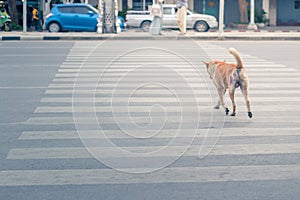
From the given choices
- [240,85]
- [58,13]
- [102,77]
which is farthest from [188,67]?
[58,13]

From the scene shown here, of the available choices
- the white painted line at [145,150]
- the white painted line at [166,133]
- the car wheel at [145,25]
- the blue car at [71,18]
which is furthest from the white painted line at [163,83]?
the car wheel at [145,25]

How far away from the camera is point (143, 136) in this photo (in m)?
8.90

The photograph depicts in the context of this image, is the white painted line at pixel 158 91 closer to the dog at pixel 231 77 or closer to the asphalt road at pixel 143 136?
the asphalt road at pixel 143 136

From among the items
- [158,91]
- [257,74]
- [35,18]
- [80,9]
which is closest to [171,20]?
[80,9]

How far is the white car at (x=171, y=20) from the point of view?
A: 38562 millimetres

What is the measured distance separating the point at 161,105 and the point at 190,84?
292 cm

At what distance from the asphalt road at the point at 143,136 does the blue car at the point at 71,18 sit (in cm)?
1909

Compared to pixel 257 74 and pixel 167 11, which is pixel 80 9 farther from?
pixel 257 74

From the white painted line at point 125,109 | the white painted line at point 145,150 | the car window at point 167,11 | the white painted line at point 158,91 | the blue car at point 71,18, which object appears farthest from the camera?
the car window at point 167,11

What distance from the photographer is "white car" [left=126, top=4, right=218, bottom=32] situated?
38562 millimetres

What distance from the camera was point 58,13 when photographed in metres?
35.6

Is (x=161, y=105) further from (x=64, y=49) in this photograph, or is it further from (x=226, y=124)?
(x=64, y=49)

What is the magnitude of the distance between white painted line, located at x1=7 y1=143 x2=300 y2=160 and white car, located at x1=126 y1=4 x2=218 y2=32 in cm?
3058

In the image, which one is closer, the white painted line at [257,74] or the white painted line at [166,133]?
the white painted line at [166,133]
